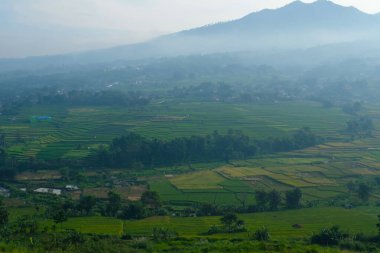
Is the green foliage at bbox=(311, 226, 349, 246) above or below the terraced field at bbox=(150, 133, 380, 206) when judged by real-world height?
above

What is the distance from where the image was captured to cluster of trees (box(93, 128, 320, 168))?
126 ft

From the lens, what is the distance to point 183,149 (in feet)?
130

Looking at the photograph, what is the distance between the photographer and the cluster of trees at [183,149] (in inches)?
1508

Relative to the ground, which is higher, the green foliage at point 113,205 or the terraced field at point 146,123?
the terraced field at point 146,123

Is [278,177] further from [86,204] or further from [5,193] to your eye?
[5,193]

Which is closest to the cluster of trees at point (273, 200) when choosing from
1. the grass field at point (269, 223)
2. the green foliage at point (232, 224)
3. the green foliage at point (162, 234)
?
the grass field at point (269, 223)

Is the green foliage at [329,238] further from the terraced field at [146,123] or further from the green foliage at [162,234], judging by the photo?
the terraced field at [146,123]

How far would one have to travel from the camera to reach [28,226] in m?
18.9

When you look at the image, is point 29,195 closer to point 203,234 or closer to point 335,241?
point 203,234

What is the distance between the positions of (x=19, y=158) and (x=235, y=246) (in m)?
27.9

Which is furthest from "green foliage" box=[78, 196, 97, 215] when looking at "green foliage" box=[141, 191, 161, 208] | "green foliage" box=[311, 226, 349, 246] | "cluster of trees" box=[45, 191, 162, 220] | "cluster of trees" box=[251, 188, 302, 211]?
"green foliage" box=[311, 226, 349, 246]

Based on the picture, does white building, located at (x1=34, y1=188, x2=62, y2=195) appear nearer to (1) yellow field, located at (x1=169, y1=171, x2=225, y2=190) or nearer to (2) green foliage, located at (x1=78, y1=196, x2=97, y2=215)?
(2) green foliage, located at (x1=78, y1=196, x2=97, y2=215)

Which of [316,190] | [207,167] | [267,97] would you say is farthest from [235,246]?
[267,97]

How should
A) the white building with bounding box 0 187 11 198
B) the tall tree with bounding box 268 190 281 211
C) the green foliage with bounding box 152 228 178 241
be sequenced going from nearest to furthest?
the green foliage with bounding box 152 228 178 241 → the tall tree with bounding box 268 190 281 211 → the white building with bounding box 0 187 11 198
